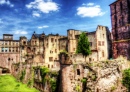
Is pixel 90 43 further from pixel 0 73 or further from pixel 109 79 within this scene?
pixel 0 73

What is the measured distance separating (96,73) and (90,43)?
24.4 meters

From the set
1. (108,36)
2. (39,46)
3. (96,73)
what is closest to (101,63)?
(96,73)

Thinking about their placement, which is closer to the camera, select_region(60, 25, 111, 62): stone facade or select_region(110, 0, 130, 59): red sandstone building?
select_region(110, 0, 130, 59): red sandstone building

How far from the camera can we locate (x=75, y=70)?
30.0 metres

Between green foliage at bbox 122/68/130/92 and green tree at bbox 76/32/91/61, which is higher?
green tree at bbox 76/32/91/61

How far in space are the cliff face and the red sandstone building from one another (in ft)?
42.3

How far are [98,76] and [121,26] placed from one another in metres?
23.3

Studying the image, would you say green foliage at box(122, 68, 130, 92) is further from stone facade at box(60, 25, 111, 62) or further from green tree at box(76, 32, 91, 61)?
stone facade at box(60, 25, 111, 62)

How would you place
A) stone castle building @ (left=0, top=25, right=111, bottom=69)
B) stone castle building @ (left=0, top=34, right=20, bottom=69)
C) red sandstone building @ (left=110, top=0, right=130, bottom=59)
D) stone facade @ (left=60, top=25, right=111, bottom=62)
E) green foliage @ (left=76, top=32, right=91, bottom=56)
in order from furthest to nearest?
stone castle building @ (left=0, top=34, right=20, bottom=69) → stone castle building @ (left=0, top=25, right=111, bottom=69) → stone facade @ (left=60, top=25, right=111, bottom=62) → green foliage @ (left=76, top=32, right=91, bottom=56) → red sandstone building @ (left=110, top=0, right=130, bottom=59)

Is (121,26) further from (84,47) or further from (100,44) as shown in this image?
(84,47)

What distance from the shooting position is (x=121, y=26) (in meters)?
46.6

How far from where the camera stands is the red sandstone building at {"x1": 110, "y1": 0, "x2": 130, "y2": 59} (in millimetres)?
42062

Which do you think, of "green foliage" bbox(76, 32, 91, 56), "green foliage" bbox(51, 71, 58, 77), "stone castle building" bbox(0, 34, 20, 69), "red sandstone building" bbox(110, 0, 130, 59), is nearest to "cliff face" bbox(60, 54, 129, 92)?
"green foliage" bbox(51, 71, 58, 77)

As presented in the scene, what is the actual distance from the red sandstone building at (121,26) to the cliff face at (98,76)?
12.9 meters
